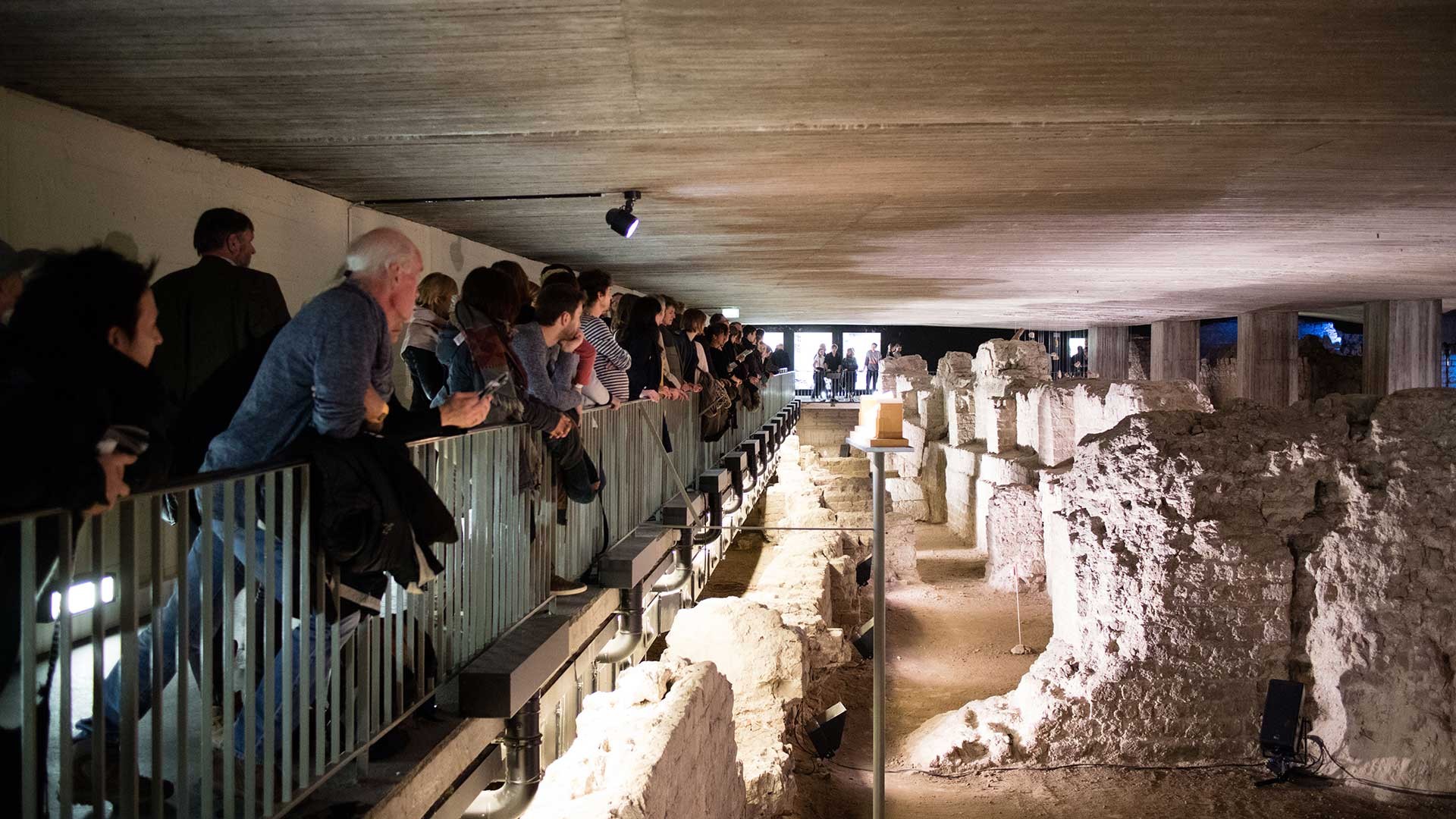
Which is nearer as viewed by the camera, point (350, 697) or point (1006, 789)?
point (350, 697)

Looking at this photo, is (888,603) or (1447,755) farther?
(888,603)

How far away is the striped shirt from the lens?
5.66 m

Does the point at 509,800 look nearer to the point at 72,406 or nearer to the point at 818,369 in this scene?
the point at 72,406

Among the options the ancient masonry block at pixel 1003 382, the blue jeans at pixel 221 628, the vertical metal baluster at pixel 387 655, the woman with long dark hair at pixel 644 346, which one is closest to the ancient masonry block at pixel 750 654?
the woman with long dark hair at pixel 644 346

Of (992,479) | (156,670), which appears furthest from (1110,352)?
(156,670)

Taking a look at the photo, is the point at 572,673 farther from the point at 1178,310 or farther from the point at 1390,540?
the point at 1178,310

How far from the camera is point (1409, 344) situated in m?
16.2

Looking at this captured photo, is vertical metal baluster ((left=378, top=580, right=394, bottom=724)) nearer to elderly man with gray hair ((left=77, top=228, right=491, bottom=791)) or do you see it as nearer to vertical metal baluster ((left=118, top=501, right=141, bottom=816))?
elderly man with gray hair ((left=77, top=228, right=491, bottom=791))

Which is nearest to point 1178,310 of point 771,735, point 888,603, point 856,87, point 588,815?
point 888,603

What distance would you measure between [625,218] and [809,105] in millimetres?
2335

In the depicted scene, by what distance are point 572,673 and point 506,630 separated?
1.54m

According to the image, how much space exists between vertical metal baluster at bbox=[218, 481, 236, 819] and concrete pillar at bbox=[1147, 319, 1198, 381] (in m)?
24.3

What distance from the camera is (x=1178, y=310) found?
825 inches

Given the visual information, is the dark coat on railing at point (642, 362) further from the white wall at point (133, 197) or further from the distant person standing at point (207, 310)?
the distant person standing at point (207, 310)
